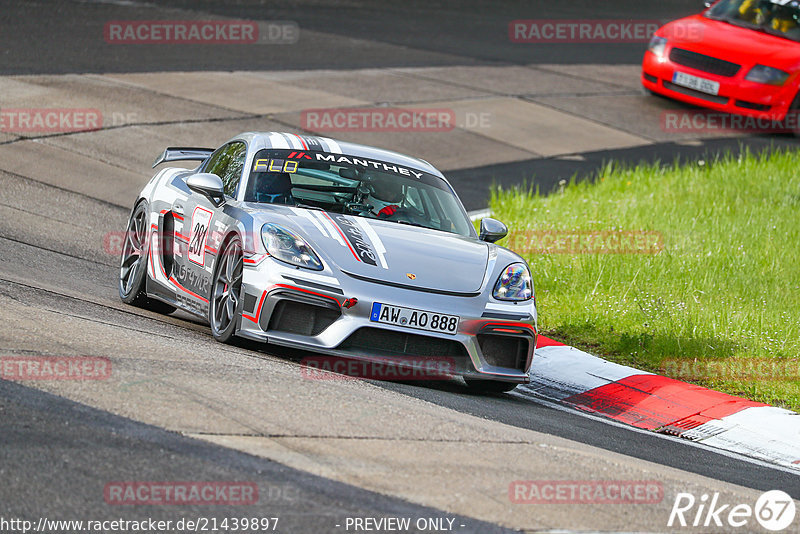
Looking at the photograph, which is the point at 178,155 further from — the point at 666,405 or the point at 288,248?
the point at 666,405

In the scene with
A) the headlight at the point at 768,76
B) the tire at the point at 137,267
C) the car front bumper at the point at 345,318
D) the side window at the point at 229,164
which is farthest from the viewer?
the headlight at the point at 768,76

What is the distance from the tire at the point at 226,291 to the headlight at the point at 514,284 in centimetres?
152

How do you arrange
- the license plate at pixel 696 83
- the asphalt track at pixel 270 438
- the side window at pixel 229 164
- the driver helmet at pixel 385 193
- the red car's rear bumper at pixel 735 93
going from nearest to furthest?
the asphalt track at pixel 270 438, the driver helmet at pixel 385 193, the side window at pixel 229 164, the red car's rear bumper at pixel 735 93, the license plate at pixel 696 83

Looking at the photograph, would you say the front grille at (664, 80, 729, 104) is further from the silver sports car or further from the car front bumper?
the car front bumper

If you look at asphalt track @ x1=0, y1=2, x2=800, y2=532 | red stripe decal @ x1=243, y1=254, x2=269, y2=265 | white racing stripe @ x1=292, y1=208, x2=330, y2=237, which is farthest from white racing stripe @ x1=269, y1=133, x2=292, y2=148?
red stripe decal @ x1=243, y1=254, x2=269, y2=265

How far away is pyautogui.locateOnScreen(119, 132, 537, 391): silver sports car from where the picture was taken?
686 centimetres

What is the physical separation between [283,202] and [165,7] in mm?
14727

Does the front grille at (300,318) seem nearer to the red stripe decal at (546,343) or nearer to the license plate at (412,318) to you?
the license plate at (412,318)

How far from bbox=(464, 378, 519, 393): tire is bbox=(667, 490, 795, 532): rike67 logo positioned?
2299 mm

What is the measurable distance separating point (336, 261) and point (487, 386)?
1.36 meters

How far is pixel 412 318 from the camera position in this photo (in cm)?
686

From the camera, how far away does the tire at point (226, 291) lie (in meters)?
7.19

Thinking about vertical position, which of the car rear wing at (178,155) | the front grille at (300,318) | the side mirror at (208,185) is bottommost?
the front grille at (300,318)

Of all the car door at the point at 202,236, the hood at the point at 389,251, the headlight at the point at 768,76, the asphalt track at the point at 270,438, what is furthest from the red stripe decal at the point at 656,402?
the headlight at the point at 768,76
